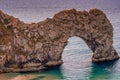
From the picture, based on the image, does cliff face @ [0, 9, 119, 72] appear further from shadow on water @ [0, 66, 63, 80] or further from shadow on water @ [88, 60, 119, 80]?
shadow on water @ [0, 66, 63, 80]

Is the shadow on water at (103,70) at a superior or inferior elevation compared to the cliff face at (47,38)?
inferior

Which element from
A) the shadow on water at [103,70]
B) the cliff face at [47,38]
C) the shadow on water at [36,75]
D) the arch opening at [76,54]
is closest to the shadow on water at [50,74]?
the shadow on water at [36,75]

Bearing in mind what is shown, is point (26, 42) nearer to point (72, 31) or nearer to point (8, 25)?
point (8, 25)

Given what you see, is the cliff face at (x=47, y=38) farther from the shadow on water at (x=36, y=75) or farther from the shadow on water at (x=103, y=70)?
the shadow on water at (x=36, y=75)

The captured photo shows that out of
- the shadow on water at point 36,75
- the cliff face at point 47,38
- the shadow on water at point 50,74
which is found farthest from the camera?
the cliff face at point 47,38

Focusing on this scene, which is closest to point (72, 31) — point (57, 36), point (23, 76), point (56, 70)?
point (57, 36)

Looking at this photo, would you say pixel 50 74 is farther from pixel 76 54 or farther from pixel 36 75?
pixel 76 54

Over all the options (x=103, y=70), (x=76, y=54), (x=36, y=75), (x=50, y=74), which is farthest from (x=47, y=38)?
(x=76, y=54)
